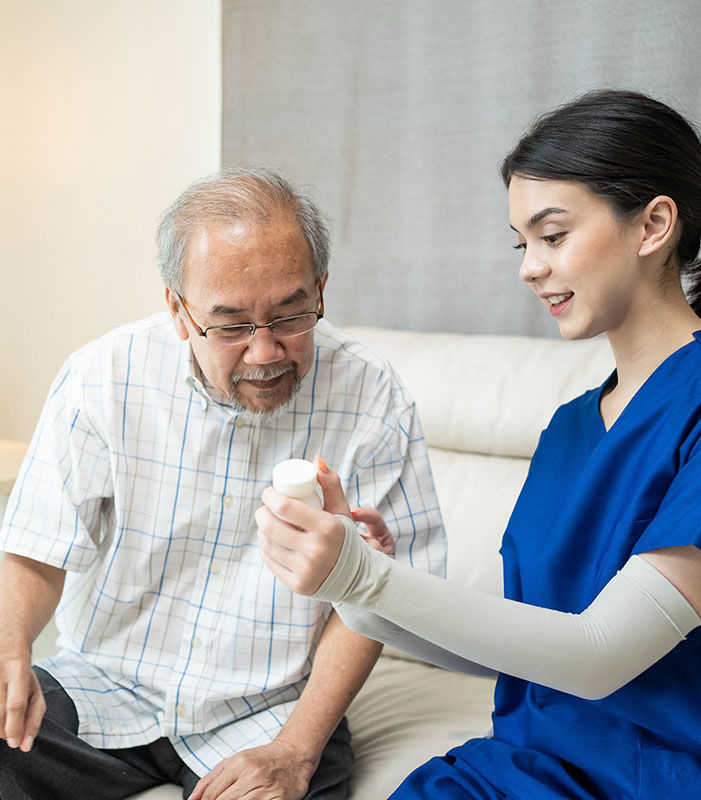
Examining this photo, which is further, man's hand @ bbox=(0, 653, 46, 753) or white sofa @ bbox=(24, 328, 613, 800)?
white sofa @ bbox=(24, 328, 613, 800)

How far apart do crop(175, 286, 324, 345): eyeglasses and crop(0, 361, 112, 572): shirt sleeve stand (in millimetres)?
265

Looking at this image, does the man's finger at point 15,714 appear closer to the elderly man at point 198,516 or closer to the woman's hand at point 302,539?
the elderly man at point 198,516

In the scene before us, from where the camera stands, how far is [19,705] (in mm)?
1158

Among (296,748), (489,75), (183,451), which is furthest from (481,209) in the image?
(296,748)

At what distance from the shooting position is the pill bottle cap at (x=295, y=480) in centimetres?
88

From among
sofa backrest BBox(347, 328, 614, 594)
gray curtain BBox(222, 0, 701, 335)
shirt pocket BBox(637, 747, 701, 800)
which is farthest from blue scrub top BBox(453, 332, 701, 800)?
gray curtain BBox(222, 0, 701, 335)

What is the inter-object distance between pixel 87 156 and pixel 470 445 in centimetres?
174

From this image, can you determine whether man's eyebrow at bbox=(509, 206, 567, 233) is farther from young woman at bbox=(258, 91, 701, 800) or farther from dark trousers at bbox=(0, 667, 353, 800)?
dark trousers at bbox=(0, 667, 353, 800)

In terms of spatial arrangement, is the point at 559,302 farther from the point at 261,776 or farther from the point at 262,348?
the point at 261,776

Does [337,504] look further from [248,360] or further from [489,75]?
[489,75]

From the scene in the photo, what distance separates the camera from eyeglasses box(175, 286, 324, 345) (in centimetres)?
125

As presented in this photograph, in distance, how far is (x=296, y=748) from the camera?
1237 mm

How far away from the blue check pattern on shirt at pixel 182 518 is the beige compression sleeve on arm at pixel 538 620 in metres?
0.50

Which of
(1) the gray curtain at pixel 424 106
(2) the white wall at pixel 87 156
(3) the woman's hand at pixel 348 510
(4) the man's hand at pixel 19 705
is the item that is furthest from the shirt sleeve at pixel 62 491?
(2) the white wall at pixel 87 156
